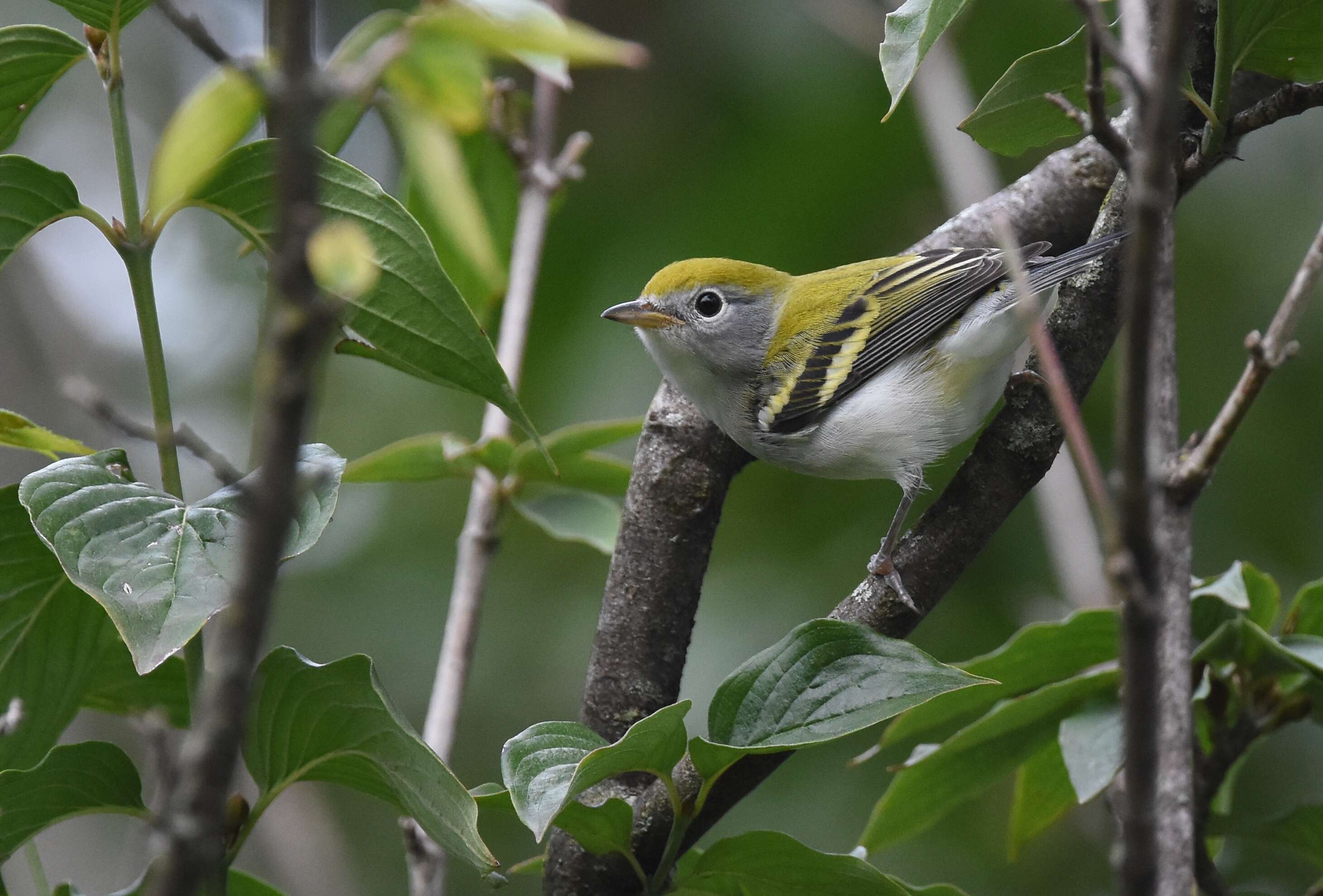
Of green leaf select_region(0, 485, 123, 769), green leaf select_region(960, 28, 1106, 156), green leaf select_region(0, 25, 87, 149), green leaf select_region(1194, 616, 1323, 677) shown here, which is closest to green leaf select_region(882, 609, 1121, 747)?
green leaf select_region(1194, 616, 1323, 677)

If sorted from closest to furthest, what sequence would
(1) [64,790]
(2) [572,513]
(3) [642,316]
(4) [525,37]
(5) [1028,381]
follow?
(4) [525,37]
(1) [64,790]
(5) [1028,381]
(2) [572,513]
(3) [642,316]

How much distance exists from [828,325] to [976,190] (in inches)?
27.1

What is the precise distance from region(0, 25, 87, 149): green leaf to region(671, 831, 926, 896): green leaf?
56.6 inches

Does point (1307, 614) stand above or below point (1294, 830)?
above

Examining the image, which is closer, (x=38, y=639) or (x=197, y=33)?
(x=197, y=33)

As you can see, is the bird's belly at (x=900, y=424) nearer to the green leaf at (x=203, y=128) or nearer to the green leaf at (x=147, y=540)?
the green leaf at (x=147, y=540)

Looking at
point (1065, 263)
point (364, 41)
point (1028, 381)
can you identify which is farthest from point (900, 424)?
point (364, 41)

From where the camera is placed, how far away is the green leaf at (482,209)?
2801 millimetres

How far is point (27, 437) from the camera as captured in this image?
63.0 inches

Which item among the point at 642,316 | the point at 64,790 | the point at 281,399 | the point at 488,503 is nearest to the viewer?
the point at 281,399

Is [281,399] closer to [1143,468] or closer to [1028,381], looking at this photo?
[1143,468]

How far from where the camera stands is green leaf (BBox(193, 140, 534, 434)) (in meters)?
1.46

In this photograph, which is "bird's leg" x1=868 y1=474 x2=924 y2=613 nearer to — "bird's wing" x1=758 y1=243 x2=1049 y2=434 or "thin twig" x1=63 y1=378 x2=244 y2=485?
"bird's wing" x1=758 y1=243 x2=1049 y2=434

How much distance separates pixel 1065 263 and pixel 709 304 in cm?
140
